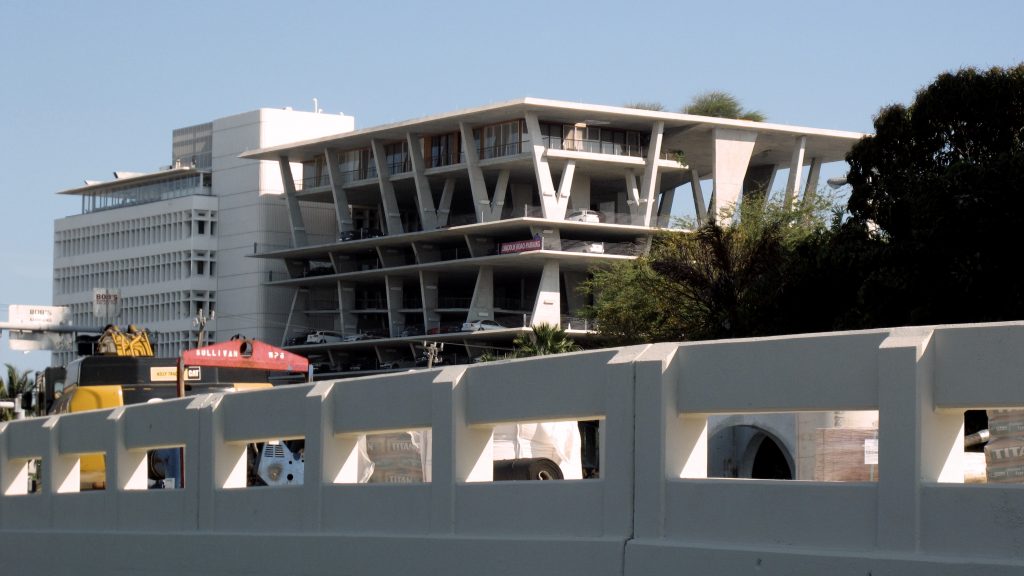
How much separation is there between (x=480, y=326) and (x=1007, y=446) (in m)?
97.1

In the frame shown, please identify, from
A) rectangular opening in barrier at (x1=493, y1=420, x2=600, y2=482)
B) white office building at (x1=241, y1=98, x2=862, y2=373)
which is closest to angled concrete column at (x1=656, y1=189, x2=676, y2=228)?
white office building at (x1=241, y1=98, x2=862, y2=373)

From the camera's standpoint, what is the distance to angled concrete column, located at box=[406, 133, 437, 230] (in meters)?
112

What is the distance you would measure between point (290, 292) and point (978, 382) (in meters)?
122

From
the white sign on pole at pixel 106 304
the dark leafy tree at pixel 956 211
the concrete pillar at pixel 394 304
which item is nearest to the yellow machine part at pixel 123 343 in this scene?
the dark leafy tree at pixel 956 211

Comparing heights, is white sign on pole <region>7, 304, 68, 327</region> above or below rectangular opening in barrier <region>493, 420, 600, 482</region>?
above

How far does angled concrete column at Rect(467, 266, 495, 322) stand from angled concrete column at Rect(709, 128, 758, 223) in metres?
16.8

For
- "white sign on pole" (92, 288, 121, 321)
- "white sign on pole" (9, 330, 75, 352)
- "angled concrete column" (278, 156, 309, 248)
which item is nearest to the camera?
"white sign on pole" (9, 330, 75, 352)

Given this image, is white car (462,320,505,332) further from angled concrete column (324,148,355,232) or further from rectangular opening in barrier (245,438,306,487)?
rectangular opening in barrier (245,438,306,487)

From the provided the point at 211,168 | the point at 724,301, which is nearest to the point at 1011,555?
the point at 724,301

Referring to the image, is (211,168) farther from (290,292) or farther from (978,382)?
(978,382)

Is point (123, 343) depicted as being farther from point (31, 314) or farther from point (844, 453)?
point (31, 314)

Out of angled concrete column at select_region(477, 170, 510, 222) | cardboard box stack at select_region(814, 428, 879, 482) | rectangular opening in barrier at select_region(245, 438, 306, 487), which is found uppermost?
angled concrete column at select_region(477, 170, 510, 222)

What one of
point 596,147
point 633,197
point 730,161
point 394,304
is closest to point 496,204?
point 596,147

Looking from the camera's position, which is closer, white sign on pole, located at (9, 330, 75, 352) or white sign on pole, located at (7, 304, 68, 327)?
white sign on pole, located at (9, 330, 75, 352)
